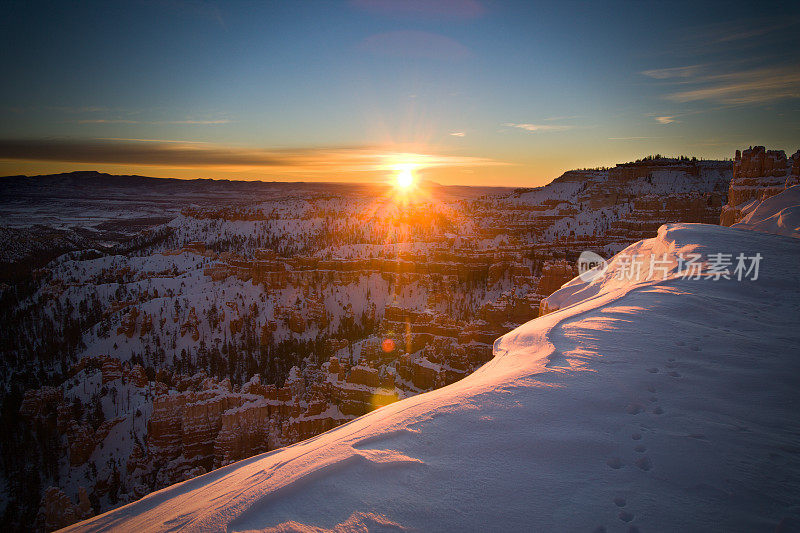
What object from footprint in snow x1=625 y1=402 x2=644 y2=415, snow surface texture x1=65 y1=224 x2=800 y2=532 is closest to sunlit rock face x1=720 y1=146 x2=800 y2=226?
snow surface texture x1=65 y1=224 x2=800 y2=532

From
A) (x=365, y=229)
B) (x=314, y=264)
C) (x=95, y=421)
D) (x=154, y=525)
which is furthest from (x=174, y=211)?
(x=154, y=525)

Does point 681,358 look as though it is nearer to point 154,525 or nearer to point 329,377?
point 154,525

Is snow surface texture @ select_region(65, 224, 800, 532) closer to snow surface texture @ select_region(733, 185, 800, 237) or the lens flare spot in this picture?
snow surface texture @ select_region(733, 185, 800, 237)

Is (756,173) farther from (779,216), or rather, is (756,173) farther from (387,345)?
(387,345)

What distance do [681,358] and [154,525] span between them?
16.8ft

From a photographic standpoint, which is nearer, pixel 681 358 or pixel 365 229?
pixel 681 358

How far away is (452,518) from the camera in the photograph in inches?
90.0

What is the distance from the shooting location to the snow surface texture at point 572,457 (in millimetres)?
2279

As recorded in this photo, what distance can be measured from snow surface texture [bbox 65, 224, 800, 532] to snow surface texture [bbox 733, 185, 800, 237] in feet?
23.7

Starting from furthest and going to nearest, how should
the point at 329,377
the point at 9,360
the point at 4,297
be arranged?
the point at 4,297 → the point at 9,360 → the point at 329,377

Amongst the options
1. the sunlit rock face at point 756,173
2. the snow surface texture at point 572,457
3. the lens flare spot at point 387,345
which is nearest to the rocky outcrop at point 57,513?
the snow surface texture at point 572,457

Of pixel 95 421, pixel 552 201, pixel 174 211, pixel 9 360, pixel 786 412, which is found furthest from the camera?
pixel 174 211

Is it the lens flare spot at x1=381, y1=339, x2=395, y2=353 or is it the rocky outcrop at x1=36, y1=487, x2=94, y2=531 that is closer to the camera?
the rocky outcrop at x1=36, y1=487, x2=94, y2=531

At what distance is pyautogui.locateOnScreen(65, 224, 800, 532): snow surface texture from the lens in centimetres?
228
